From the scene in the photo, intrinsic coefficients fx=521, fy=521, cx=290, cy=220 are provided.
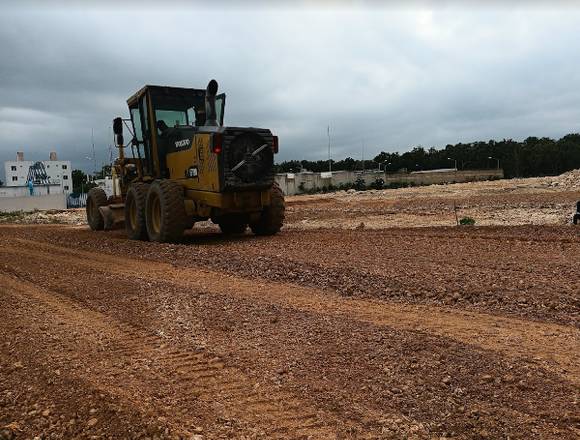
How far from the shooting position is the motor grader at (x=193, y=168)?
35.9ft

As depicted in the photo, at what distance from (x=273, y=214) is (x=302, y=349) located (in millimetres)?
8152

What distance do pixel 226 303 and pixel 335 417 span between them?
9.52 feet

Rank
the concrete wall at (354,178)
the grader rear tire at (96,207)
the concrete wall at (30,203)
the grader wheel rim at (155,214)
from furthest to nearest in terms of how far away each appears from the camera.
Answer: the concrete wall at (354,178) < the concrete wall at (30,203) < the grader rear tire at (96,207) < the grader wheel rim at (155,214)

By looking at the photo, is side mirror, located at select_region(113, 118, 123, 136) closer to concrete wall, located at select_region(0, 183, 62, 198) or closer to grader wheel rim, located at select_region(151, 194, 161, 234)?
grader wheel rim, located at select_region(151, 194, 161, 234)

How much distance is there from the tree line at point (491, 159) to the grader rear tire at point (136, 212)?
81.4 meters

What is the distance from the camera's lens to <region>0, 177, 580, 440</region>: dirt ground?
309 centimetres

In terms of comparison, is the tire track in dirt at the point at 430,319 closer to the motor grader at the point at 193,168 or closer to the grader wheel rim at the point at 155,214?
the motor grader at the point at 193,168

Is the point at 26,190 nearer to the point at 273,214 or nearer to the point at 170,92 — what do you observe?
the point at 170,92

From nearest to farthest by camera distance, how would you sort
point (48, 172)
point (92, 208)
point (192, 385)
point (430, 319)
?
1. point (192, 385)
2. point (430, 319)
3. point (92, 208)
4. point (48, 172)

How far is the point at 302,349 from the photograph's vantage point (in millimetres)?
4238

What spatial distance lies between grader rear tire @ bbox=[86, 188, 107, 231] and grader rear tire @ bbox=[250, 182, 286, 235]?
6511mm

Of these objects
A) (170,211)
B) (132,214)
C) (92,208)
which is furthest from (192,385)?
(92,208)

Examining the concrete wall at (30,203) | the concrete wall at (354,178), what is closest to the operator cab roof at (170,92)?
the concrete wall at (30,203)

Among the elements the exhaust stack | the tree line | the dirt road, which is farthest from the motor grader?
the tree line
